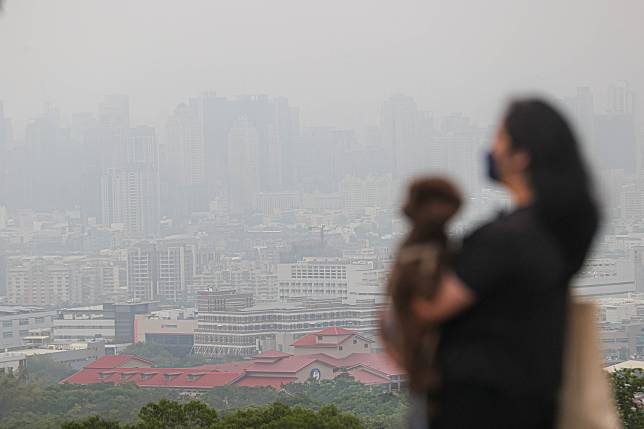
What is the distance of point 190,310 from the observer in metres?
41.3

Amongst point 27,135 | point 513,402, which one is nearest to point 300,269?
point 27,135

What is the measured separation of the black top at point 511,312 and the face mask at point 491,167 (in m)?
0.05

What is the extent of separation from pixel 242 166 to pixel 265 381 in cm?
2660

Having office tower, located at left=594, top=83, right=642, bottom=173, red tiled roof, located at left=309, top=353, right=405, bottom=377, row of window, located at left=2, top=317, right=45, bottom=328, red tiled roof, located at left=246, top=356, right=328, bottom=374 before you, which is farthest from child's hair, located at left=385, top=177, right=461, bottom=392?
office tower, located at left=594, top=83, right=642, bottom=173

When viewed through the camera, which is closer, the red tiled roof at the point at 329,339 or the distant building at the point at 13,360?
the distant building at the point at 13,360

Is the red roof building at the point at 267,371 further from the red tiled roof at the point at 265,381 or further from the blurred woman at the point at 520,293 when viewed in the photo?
the blurred woman at the point at 520,293

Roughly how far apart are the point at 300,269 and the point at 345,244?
387 centimetres

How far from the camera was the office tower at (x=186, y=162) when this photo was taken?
5422 centimetres

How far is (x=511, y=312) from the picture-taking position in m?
Answer: 0.88

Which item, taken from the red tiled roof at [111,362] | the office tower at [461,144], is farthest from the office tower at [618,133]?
the red tiled roof at [111,362]

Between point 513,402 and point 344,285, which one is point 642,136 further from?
point 513,402

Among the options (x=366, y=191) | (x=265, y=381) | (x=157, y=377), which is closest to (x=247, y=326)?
(x=265, y=381)

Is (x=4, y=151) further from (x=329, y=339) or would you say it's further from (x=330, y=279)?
(x=329, y=339)

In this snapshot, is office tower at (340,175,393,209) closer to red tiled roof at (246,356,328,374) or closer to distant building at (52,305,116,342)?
distant building at (52,305,116,342)
